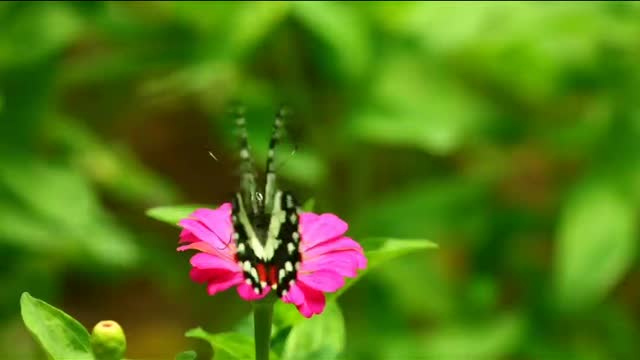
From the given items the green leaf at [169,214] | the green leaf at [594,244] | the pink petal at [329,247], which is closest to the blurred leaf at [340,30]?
the green leaf at [594,244]

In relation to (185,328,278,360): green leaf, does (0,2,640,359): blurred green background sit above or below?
above

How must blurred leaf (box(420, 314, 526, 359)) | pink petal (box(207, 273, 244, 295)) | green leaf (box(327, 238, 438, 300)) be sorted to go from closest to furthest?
1. pink petal (box(207, 273, 244, 295))
2. green leaf (box(327, 238, 438, 300))
3. blurred leaf (box(420, 314, 526, 359))

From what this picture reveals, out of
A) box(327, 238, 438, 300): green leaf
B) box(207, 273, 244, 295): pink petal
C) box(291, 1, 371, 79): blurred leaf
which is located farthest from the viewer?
box(291, 1, 371, 79): blurred leaf

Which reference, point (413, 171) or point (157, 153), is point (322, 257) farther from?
point (157, 153)

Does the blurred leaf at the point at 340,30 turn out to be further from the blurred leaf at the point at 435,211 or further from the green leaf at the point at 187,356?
the green leaf at the point at 187,356

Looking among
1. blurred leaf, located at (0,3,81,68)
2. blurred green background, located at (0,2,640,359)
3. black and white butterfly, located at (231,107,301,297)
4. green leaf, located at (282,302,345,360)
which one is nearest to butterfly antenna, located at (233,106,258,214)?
black and white butterfly, located at (231,107,301,297)

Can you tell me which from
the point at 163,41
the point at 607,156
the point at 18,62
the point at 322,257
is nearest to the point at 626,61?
the point at 607,156

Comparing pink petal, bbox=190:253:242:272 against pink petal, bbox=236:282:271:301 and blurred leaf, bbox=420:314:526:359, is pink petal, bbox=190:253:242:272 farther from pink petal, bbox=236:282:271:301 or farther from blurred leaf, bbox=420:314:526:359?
blurred leaf, bbox=420:314:526:359
